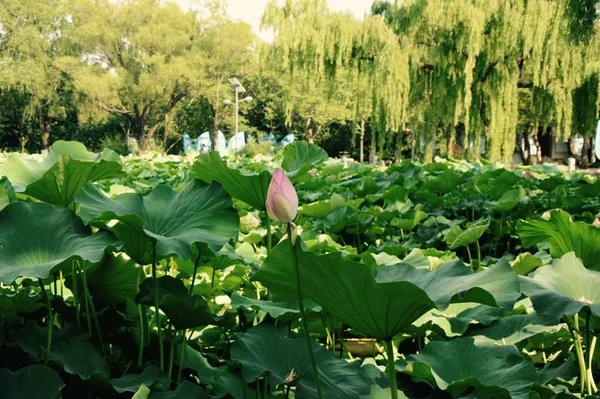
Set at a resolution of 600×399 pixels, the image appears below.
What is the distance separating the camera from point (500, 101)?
8.94 metres

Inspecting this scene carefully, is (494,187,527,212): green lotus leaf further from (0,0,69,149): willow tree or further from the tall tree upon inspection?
(0,0,69,149): willow tree

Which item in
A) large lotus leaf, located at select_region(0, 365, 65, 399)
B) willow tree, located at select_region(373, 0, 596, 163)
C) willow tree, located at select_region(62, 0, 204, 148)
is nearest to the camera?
large lotus leaf, located at select_region(0, 365, 65, 399)

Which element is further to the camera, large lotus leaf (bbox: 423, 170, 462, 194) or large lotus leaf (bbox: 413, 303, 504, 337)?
large lotus leaf (bbox: 423, 170, 462, 194)

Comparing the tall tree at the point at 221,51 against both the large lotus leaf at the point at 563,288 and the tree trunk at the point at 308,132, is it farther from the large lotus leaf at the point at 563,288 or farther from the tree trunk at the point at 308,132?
the large lotus leaf at the point at 563,288

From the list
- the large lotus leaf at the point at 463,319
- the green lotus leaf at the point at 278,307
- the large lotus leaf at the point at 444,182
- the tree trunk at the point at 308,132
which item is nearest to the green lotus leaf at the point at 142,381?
the green lotus leaf at the point at 278,307

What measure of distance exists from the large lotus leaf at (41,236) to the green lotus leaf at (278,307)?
0.20 meters

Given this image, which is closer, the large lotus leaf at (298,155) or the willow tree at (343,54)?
the large lotus leaf at (298,155)

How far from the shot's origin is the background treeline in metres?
8.86

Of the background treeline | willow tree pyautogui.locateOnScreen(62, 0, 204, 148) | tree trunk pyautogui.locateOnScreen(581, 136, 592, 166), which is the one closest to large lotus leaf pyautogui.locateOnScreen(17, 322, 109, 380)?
the background treeline

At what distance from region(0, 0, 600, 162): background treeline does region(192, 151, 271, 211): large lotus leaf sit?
3439 millimetres

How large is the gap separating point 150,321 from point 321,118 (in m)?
27.3

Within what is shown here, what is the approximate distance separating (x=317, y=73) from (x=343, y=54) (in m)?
0.49

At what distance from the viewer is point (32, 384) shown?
697 millimetres

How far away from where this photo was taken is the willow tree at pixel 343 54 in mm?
8945
